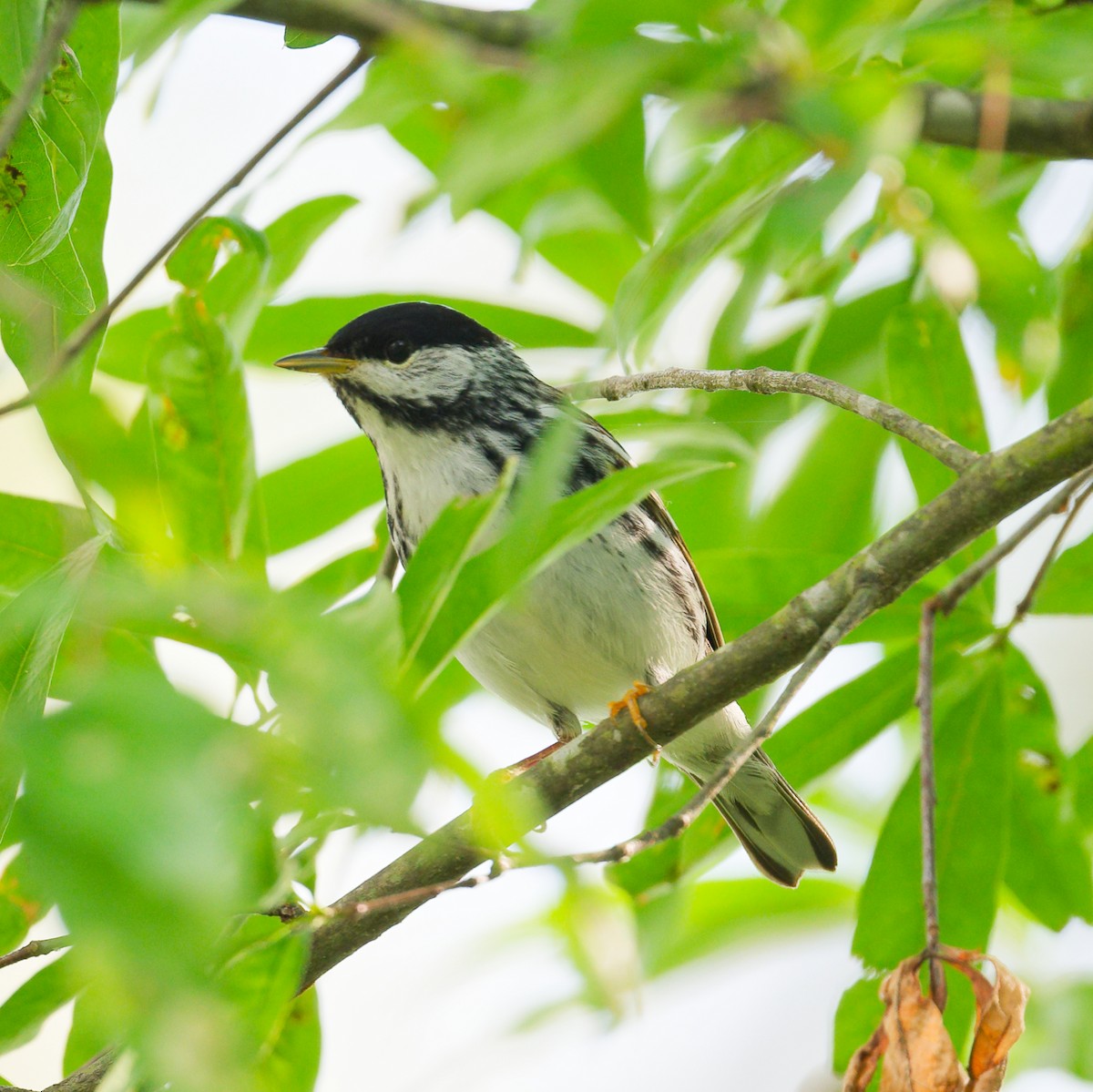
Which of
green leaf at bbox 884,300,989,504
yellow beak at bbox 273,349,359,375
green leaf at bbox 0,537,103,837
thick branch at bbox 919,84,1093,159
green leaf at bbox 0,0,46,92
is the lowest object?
green leaf at bbox 0,537,103,837

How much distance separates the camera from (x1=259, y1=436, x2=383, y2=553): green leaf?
2.80 m

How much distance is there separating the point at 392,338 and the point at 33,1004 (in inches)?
77.8

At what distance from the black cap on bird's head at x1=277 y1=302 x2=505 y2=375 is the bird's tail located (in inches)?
50.9

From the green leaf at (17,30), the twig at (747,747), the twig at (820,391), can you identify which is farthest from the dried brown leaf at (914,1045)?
the green leaf at (17,30)

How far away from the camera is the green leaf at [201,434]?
1.83 metres

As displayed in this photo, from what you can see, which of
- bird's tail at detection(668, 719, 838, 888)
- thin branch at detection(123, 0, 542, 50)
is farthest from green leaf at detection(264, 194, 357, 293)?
bird's tail at detection(668, 719, 838, 888)

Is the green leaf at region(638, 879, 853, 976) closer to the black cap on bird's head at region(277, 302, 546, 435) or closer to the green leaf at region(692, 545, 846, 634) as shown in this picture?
the green leaf at region(692, 545, 846, 634)

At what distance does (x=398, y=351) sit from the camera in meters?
3.44

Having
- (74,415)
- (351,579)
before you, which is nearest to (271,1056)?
(351,579)

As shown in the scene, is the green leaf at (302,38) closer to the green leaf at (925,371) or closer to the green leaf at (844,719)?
the green leaf at (925,371)

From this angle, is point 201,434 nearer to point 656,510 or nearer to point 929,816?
point 929,816

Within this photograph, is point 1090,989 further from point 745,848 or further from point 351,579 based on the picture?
point 351,579

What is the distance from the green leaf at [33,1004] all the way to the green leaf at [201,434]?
72 cm

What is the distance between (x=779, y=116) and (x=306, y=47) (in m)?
0.88
